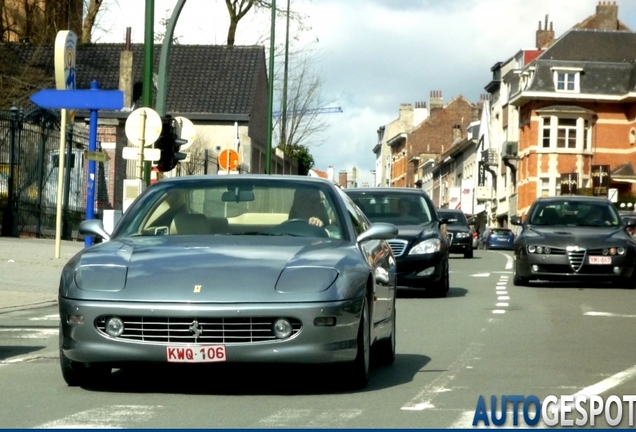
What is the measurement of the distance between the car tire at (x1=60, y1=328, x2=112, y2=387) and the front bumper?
0.25 meters

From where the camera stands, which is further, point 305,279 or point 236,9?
point 236,9

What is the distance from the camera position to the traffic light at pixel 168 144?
22.8 meters

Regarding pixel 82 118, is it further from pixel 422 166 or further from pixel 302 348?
pixel 422 166

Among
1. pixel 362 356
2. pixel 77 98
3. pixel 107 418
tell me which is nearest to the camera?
pixel 107 418

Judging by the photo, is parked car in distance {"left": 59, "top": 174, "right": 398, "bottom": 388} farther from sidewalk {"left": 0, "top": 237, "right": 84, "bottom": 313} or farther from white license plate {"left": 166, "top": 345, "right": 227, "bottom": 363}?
sidewalk {"left": 0, "top": 237, "right": 84, "bottom": 313}

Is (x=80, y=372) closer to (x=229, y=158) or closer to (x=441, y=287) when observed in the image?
(x=441, y=287)

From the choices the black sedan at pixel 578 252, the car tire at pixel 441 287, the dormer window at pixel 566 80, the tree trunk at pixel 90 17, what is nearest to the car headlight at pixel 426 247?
the car tire at pixel 441 287

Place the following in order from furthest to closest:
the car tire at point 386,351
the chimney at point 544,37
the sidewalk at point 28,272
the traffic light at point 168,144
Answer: the chimney at point 544,37 → the traffic light at point 168,144 → the sidewalk at point 28,272 → the car tire at point 386,351

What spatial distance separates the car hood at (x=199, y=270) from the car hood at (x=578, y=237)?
46.8 feet

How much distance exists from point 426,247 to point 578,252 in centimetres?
354

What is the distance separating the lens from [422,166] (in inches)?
6235

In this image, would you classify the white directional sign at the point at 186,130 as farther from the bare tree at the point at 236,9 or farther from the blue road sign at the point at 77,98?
the bare tree at the point at 236,9

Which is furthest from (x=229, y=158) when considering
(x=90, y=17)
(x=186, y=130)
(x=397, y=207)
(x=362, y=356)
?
(x=90, y=17)

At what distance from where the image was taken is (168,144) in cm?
2294
